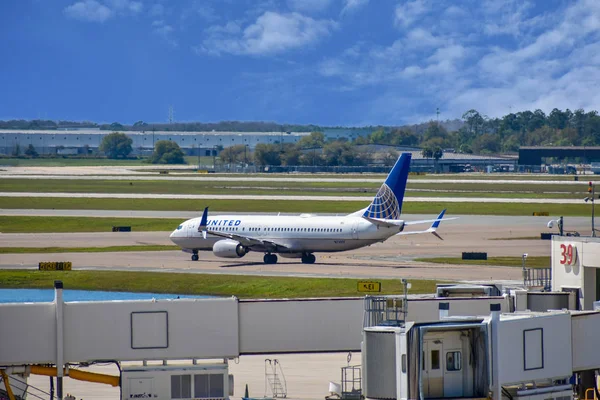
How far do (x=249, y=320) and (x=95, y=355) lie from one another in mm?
4380

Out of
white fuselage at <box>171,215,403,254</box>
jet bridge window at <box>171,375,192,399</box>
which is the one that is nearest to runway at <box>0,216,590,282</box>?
white fuselage at <box>171,215,403,254</box>

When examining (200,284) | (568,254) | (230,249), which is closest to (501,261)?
(230,249)

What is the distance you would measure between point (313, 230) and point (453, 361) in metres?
61.2

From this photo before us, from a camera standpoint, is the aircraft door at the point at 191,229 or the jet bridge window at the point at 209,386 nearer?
the jet bridge window at the point at 209,386

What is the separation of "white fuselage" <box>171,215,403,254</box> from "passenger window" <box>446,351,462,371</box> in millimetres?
58993

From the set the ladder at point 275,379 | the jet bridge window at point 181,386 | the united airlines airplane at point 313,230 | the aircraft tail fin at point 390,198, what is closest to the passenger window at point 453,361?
the jet bridge window at point 181,386

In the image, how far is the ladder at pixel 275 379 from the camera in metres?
41.6

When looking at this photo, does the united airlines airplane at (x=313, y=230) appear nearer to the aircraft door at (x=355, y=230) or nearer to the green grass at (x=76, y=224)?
the aircraft door at (x=355, y=230)

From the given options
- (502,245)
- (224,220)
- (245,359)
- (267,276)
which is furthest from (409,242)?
(245,359)

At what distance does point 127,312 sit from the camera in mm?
31359

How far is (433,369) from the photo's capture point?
1123 inches

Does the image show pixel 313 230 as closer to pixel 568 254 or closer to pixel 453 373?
pixel 568 254

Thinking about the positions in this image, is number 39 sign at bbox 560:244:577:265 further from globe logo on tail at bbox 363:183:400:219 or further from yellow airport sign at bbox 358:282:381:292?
globe logo on tail at bbox 363:183:400:219

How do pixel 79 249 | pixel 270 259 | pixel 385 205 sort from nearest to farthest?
pixel 385 205 < pixel 270 259 < pixel 79 249
